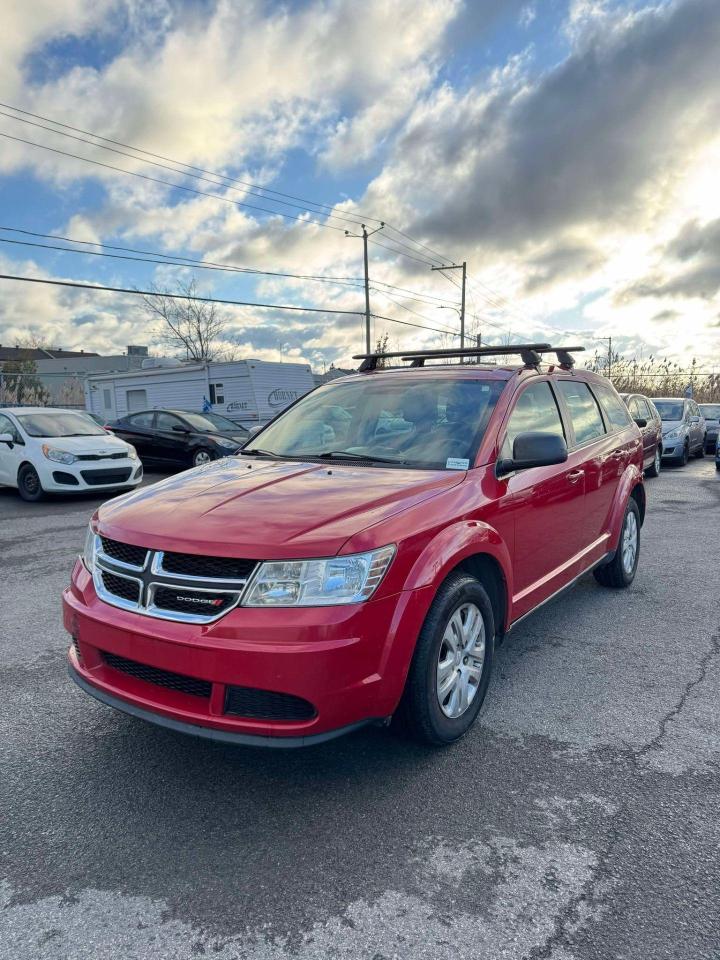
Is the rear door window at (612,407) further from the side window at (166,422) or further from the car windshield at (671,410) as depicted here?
the car windshield at (671,410)

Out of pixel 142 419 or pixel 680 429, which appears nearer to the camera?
pixel 680 429

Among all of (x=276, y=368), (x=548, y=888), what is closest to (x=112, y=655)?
(x=548, y=888)

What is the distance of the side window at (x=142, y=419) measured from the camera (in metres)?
15.6

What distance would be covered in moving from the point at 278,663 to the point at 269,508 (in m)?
0.71

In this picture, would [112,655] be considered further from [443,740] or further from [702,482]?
[702,482]

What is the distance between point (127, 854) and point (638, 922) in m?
1.69

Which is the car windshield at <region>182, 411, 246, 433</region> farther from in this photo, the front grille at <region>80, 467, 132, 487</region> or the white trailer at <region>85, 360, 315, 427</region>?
the front grille at <region>80, 467, 132, 487</region>

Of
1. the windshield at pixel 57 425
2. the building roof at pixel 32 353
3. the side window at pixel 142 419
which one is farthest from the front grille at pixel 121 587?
the building roof at pixel 32 353

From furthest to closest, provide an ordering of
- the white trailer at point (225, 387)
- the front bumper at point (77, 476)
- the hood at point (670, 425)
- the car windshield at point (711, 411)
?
1. the white trailer at point (225, 387)
2. the car windshield at point (711, 411)
3. the hood at point (670, 425)
4. the front bumper at point (77, 476)

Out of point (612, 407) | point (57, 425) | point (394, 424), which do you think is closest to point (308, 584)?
point (394, 424)

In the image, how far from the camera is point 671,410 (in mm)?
16312

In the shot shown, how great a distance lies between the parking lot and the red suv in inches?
14.3

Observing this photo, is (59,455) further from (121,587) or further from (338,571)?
(338,571)

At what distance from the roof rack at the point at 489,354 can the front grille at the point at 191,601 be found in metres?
2.41
